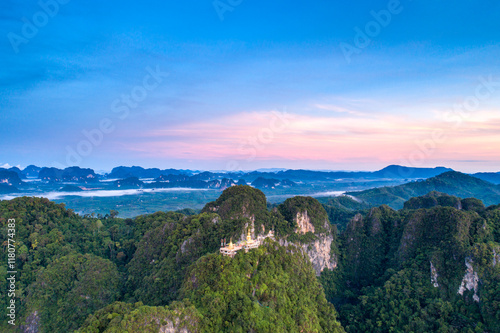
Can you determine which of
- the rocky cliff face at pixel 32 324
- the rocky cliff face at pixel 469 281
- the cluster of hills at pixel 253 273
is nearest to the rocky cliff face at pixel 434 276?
the cluster of hills at pixel 253 273

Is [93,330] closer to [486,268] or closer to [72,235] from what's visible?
[72,235]

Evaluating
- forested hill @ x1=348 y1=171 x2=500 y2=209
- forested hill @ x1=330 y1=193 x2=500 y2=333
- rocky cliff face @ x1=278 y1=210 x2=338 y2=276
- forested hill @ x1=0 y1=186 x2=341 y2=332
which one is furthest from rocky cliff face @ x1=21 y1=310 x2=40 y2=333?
forested hill @ x1=348 y1=171 x2=500 y2=209

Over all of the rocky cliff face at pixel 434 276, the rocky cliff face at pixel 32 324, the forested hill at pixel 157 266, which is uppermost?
the forested hill at pixel 157 266

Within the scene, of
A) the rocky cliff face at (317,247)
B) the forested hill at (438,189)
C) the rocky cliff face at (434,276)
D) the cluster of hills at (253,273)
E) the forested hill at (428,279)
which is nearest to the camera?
the cluster of hills at (253,273)

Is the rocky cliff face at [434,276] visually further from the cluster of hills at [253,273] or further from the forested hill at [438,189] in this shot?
the forested hill at [438,189]

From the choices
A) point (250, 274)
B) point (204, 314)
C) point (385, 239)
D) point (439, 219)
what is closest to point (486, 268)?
point (439, 219)

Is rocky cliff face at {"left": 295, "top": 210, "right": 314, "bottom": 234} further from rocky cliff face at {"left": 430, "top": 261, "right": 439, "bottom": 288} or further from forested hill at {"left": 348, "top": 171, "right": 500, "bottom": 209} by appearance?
forested hill at {"left": 348, "top": 171, "right": 500, "bottom": 209}
